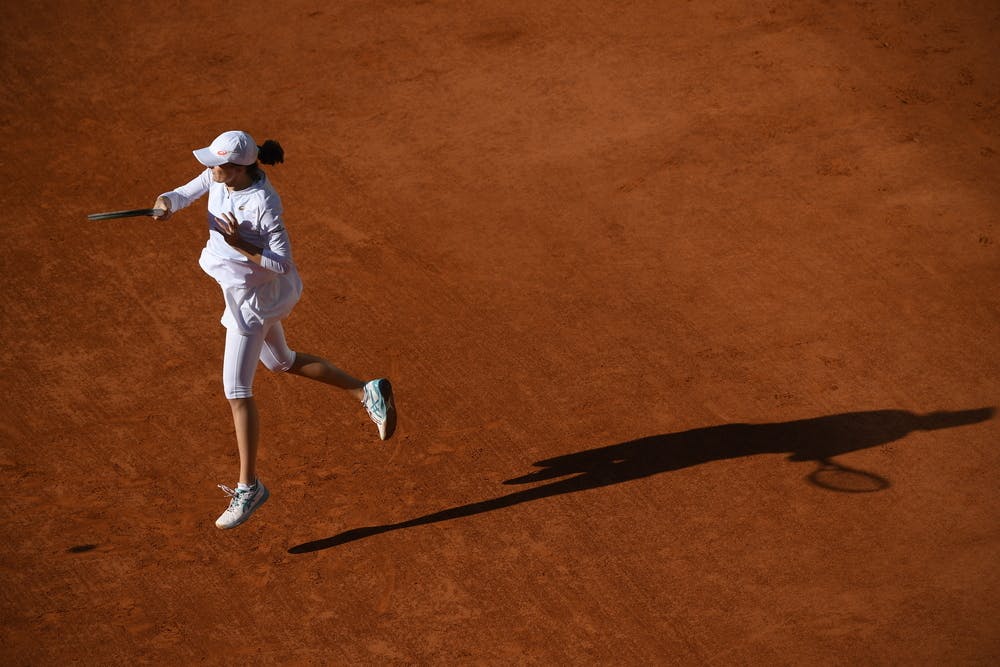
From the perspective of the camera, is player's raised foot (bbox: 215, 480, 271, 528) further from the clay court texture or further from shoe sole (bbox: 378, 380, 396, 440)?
shoe sole (bbox: 378, 380, 396, 440)

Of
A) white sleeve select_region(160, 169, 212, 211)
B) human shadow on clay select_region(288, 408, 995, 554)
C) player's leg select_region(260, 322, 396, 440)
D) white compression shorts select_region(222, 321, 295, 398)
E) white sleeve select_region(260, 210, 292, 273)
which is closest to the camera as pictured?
white sleeve select_region(260, 210, 292, 273)

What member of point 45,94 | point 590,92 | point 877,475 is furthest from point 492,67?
point 877,475

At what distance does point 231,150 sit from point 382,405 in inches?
76.0

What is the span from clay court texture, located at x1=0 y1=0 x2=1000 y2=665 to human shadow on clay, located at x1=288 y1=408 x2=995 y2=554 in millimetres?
27

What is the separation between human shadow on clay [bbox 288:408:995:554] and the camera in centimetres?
754

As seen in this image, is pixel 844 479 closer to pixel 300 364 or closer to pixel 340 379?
pixel 340 379

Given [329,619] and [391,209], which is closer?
[329,619]

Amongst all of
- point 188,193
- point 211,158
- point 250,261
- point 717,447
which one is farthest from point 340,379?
point 717,447

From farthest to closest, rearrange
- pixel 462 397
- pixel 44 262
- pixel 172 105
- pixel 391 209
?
pixel 172 105 → pixel 391 209 → pixel 44 262 → pixel 462 397

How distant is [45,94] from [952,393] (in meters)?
8.84

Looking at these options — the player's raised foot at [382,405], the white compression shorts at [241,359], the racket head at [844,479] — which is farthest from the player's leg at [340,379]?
the racket head at [844,479]

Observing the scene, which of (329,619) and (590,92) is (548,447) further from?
(590,92)

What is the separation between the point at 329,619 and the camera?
6.68 metres

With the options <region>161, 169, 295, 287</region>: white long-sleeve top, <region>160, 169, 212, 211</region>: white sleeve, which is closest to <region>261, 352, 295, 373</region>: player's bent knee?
<region>161, 169, 295, 287</region>: white long-sleeve top
